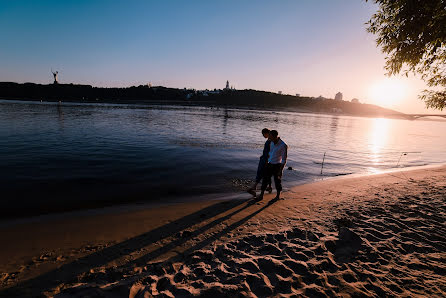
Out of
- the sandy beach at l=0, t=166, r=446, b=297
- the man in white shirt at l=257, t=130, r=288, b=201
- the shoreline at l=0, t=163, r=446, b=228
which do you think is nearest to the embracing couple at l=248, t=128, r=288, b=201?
the man in white shirt at l=257, t=130, r=288, b=201

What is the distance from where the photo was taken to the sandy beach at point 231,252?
11.1 ft

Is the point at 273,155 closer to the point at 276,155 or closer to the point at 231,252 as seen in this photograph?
the point at 276,155

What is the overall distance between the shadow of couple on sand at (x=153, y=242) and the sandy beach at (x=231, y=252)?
0.02 m

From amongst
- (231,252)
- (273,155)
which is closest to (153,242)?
(231,252)

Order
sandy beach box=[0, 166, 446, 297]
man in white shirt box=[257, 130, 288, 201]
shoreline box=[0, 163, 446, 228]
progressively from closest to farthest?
1. sandy beach box=[0, 166, 446, 297]
2. shoreline box=[0, 163, 446, 228]
3. man in white shirt box=[257, 130, 288, 201]

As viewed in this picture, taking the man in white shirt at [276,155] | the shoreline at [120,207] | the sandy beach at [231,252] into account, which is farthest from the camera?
the man in white shirt at [276,155]

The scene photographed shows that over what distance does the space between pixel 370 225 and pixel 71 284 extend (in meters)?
7.29

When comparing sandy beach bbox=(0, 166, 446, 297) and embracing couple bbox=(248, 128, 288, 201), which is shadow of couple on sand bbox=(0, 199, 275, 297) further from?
embracing couple bbox=(248, 128, 288, 201)

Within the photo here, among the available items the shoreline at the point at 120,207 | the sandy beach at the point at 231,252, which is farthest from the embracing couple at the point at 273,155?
the shoreline at the point at 120,207

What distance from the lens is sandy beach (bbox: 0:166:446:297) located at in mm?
3373

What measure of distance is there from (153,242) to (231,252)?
188 centimetres

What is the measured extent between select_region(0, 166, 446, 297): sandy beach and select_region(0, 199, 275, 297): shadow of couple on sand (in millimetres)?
21

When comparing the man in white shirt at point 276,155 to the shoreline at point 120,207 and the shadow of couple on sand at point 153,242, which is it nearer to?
the shadow of couple on sand at point 153,242

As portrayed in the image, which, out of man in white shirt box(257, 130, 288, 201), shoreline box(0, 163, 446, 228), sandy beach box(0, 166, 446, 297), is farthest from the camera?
man in white shirt box(257, 130, 288, 201)
